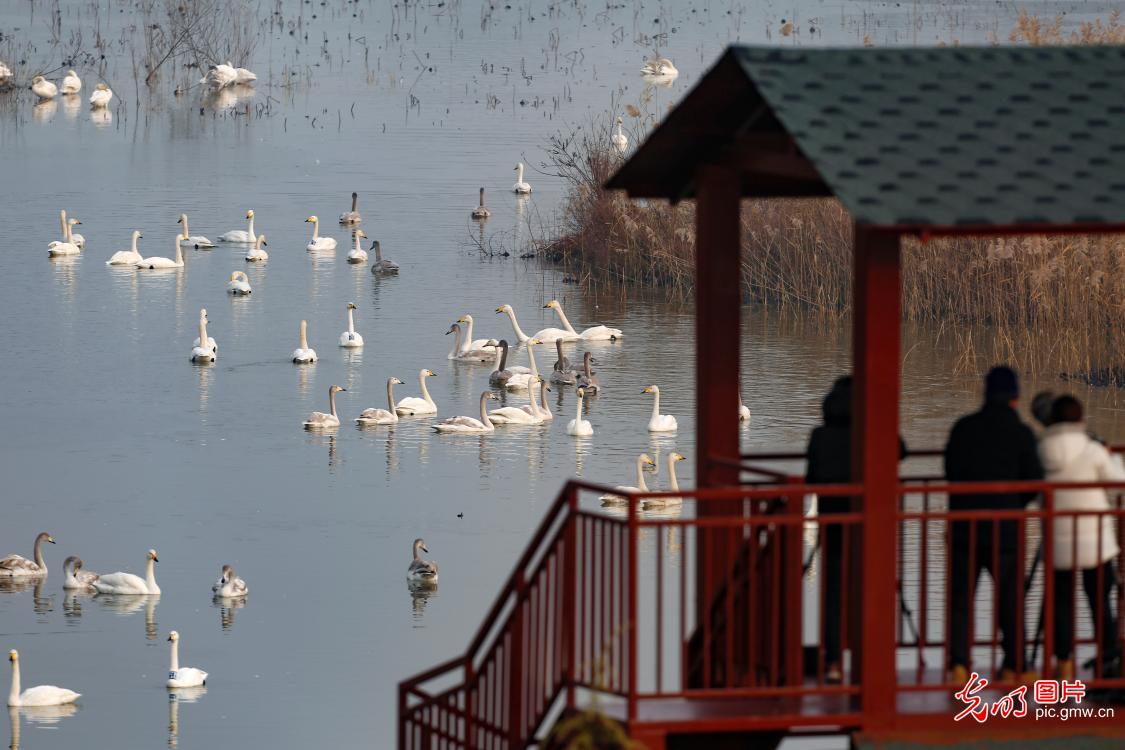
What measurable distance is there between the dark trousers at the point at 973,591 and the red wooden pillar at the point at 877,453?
430 millimetres

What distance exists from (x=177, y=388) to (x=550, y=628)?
2081cm

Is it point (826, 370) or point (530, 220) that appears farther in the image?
point (530, 220)

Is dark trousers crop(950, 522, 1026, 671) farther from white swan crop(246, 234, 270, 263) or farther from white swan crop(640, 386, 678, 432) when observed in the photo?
white swan crop(246, 234, 270, 263)

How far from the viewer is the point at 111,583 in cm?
2048

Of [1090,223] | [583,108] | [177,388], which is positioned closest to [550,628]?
[1090,223]

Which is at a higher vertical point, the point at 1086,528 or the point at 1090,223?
the point at 1090,223

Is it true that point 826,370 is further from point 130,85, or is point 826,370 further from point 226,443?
point 130,85

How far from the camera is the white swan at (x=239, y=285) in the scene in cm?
3694

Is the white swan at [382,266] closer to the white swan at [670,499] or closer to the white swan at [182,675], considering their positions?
the white swan at [670,499]

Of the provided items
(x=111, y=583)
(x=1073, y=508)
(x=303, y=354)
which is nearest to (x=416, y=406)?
(x=303, y=354)

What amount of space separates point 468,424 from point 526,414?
3.61 ft

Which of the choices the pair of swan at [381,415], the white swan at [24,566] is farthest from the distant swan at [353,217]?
the white swan at [24,566]

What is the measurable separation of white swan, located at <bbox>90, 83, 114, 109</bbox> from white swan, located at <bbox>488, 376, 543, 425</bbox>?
3446 cm

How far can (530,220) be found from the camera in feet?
146
